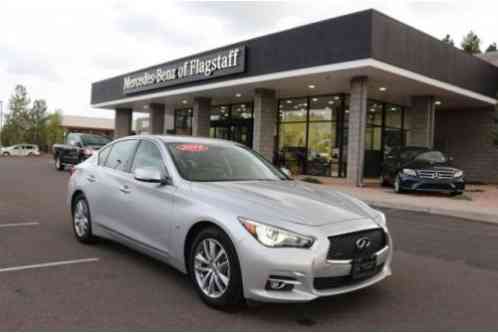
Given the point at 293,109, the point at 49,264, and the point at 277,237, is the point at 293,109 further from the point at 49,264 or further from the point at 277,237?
the point at 277,237

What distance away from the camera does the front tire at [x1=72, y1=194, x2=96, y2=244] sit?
5792 millimetres

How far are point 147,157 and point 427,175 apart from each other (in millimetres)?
10564

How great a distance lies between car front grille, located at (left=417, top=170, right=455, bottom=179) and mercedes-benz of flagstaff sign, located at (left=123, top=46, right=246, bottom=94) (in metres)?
8.46

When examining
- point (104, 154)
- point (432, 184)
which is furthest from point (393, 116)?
point (104, 154)

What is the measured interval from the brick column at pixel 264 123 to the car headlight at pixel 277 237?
1509cm

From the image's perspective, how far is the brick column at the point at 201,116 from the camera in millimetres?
23047

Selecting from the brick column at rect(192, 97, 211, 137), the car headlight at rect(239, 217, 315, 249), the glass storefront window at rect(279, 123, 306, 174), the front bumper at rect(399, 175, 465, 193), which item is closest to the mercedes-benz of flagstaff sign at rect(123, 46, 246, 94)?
the brick column at rect(192, 97, 211, 137)

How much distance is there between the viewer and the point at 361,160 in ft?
49.7

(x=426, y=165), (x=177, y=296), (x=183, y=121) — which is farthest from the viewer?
(x=183, y=121)

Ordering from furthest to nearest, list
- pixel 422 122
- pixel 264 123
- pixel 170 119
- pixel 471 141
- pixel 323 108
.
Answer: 1. pixel 170 119
2. pixel 471 141
3. pixel 323 108
4. pixel 264 123
5. pixel 422 122

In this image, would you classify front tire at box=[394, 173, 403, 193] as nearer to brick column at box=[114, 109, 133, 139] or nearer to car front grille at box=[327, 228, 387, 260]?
car front grille at box=[327, 228, 387, 260]

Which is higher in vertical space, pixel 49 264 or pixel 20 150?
pixel 20 150

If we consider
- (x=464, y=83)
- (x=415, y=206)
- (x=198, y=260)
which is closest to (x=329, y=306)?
(x=198, y=260)

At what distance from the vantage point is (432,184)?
42.8 feet
